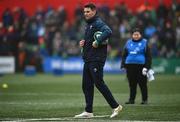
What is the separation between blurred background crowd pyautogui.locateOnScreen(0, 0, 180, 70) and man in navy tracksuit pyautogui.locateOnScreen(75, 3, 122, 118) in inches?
891

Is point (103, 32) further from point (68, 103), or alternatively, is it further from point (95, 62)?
point (68, 103)

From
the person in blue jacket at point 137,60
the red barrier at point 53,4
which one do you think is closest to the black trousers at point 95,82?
the person in blue jacket at point 137,60

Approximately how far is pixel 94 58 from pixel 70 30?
24.4m

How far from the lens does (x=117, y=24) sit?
37656 millimetres

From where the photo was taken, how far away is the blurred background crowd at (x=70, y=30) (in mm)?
37156

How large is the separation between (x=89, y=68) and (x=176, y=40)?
23505 millimetres

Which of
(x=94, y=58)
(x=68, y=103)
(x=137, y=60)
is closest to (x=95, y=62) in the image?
(x=94, y=58)

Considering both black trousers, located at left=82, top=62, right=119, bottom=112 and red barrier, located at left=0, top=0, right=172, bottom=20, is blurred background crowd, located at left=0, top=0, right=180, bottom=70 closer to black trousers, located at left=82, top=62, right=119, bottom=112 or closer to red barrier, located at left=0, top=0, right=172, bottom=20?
red barrier, located at left=0, top=0, right=172, bottom=20

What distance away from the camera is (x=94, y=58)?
1398 cm

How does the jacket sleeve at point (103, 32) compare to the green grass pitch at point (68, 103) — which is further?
the green grass pitch at point (68, 103)

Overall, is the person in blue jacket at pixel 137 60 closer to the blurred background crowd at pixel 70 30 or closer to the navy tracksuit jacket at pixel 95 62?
the navy tracksuit jacket at pixel 95 62

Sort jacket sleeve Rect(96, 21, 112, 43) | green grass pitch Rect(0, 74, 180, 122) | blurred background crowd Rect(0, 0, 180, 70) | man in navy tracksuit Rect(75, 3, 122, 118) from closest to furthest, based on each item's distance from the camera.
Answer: jacket sleeve Rect(96, 21, 112, 43) < man in navy tracksuit Rect(75, 3, 122, 118) < green grass pitch Rect(0, 74, 180, 122) < blurred background crowd Rect(0, 0, 180, 70)

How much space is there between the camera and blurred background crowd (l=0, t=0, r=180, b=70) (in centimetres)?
3716

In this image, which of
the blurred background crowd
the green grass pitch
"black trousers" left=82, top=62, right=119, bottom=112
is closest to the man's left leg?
"black trousers" left=82, top=62, right=119, bottom=112
